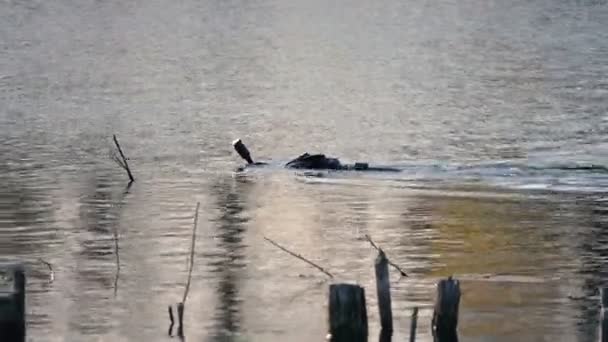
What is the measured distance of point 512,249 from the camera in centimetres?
2867

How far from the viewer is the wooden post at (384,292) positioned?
1997 cm

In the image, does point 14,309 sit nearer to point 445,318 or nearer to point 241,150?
point 445,318

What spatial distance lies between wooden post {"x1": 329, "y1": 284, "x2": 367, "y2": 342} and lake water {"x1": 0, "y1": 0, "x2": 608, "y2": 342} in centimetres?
135

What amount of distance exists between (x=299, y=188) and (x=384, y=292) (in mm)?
16138

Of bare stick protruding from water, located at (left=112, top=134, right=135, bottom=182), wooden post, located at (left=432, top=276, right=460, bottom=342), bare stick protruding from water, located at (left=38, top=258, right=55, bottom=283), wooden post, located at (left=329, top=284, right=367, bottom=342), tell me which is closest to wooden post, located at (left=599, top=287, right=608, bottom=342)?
wooden post, located at (left=432, top=276, right=460, bottom=342)

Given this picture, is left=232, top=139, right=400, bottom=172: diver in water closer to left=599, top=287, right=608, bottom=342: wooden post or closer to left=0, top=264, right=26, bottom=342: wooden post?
left=0, top=264, right=26, bottom=342: wooden post

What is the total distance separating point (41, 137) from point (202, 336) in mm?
27277

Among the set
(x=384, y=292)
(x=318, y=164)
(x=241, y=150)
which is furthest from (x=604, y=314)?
(x=241, y=150)

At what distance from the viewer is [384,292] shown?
2052cm

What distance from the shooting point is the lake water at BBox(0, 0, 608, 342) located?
2412 centimetres

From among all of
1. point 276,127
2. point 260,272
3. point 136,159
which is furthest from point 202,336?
point 276,127

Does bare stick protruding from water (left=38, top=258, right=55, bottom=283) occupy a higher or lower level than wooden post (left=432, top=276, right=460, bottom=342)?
lower

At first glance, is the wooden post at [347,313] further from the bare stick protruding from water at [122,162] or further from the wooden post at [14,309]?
the bare stick protruding from water at [122,162]

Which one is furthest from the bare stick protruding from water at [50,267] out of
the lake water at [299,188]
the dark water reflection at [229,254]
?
the dark water reflection at [229,254]
